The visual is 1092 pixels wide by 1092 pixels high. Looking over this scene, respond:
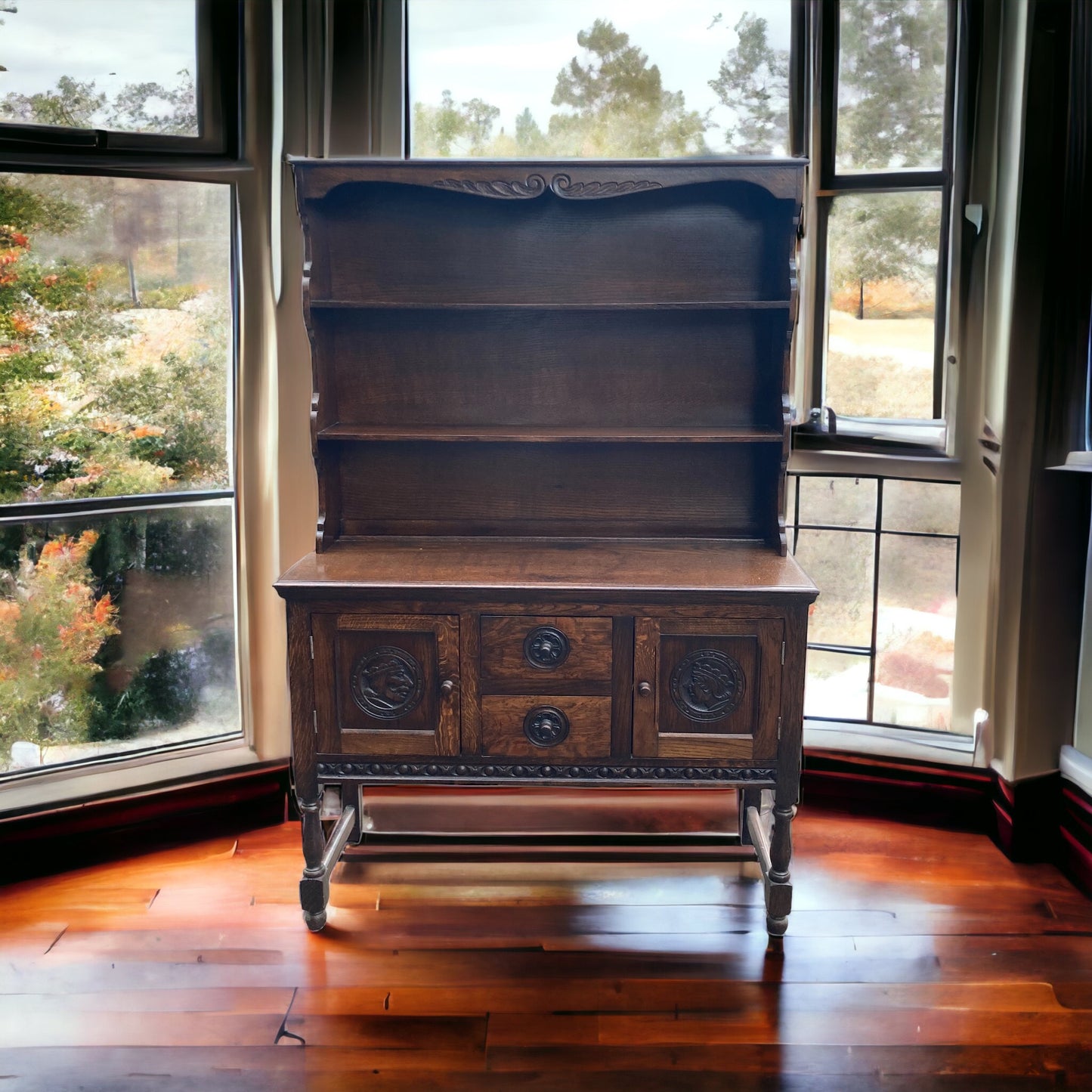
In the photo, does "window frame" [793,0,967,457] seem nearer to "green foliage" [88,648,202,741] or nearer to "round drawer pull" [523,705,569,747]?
"round drawer pull" [523,705,569,747]

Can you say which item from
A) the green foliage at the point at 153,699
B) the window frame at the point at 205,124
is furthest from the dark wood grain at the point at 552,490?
the window frame at the point at 205,124

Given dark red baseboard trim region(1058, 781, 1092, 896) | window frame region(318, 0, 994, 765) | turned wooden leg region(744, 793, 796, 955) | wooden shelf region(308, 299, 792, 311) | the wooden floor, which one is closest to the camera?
the wooden floor

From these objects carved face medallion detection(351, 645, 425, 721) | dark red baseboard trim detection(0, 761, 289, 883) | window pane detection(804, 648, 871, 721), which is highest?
carved face medallion detection(351, 645, 425, 721)

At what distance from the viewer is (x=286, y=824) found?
2.73 metres

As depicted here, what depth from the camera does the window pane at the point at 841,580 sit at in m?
2.72

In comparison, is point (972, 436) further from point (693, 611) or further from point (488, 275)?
point (488, 275)

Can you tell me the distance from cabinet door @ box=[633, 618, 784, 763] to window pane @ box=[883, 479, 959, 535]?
831 mm

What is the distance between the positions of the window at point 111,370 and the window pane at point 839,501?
64.8 inches

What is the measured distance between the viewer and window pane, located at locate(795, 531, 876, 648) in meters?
2.72

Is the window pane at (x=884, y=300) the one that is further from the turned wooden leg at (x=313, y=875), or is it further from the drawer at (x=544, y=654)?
the turned wooden leg at (x=313, y=875)

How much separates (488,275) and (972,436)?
1.37 m

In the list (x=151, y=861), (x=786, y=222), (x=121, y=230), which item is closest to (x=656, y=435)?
(x=786, y=222)

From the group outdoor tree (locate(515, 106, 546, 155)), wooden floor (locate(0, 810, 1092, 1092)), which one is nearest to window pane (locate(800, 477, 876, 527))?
wooden floor (locate(0, 810, 1092, 1092))

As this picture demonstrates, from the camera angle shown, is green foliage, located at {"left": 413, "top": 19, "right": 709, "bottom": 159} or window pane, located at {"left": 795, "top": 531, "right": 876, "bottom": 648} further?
window pane, located at {"left": 795, "top": 531, "right": 876, "bottom": 648}
